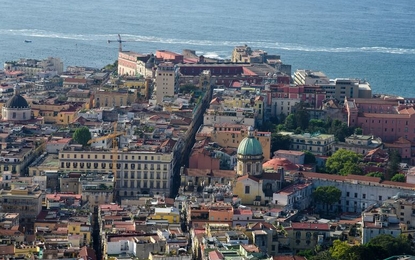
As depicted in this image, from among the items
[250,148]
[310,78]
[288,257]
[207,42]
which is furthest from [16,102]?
[207,42]

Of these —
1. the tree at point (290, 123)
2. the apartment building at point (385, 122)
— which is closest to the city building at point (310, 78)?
the apartment building at point (385, 122)

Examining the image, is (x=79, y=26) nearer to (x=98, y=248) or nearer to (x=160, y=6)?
(x=160, y=6)

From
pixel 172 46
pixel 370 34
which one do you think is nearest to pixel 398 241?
pixel 172 46

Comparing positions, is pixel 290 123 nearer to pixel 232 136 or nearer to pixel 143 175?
pixel 232 136

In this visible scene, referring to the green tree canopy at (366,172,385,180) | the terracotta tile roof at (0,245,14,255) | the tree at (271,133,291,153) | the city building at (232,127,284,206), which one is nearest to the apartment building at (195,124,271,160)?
the tree at (271,133,291,153)

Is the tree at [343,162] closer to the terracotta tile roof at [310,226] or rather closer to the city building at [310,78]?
the terracotta tile roof at [310,226]

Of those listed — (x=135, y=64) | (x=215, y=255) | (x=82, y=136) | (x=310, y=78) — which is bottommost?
(x=215, y=255)

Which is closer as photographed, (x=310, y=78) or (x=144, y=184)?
(x=144, y=184)
